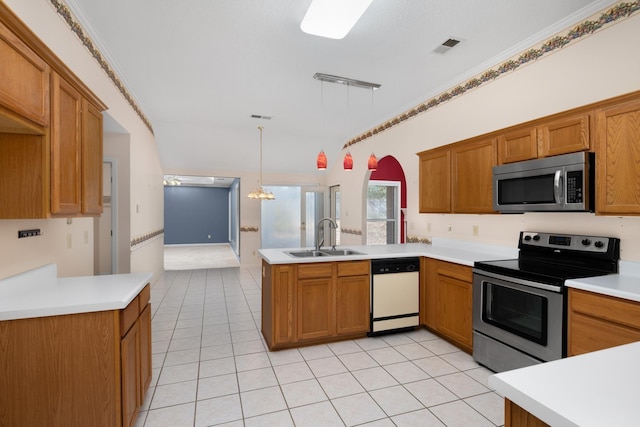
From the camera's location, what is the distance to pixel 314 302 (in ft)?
10.2

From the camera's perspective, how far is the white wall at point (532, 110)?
7.31ft

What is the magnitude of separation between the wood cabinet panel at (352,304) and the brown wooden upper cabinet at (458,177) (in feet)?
3.63

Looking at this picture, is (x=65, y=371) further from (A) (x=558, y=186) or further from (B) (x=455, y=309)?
(A) (x=558, y=186)

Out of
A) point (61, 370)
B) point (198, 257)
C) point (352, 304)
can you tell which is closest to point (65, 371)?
Result: point (61, 370)

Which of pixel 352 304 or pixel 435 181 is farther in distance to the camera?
pixel 435 181

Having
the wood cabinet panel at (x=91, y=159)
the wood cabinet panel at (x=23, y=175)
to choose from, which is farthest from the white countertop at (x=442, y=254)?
the wood cabinet panel at (x=23, y=175)

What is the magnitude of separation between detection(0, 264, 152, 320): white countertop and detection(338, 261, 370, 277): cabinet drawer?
1713mm

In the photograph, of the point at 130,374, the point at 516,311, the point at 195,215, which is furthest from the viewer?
the point at 195,215

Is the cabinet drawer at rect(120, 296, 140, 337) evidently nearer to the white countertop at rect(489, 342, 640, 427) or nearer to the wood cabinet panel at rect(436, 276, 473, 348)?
the white countertop at rect(489, 342, 640, 427)

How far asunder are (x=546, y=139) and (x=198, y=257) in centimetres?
853

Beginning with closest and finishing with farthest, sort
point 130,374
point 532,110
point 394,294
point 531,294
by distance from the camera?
1. point 130,374
2. point 531,294
3. point 532,110
4. point 394,294

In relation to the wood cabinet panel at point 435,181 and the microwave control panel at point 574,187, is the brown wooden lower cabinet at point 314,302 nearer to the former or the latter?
the wood cabinet panel at point 435,181

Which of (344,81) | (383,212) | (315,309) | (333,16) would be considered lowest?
(315,309)

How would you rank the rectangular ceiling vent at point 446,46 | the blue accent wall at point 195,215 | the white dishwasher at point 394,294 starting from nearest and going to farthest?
the rectangular ceiling vent at point 446,46 < the white dishwasher at point 394,294 < the blue accent wall at point 195,215
